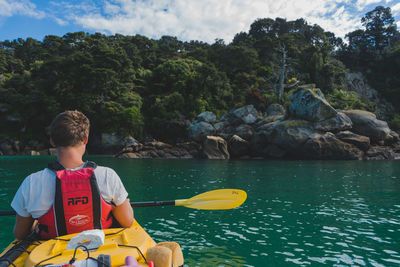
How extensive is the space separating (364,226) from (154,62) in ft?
182

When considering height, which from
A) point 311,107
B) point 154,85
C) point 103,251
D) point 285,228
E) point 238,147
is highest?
point 154,85

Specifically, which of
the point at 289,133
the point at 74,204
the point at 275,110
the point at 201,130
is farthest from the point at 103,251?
the point at 275,110

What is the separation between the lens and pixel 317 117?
28578 millimetres

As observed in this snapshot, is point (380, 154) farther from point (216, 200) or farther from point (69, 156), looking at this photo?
point (69, 156)

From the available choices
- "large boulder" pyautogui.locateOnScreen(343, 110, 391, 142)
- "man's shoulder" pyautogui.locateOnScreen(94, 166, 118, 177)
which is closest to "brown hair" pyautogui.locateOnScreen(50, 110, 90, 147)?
"man's shoulder" pyautogui.locateOnScreen(94, 166, 118, 177)

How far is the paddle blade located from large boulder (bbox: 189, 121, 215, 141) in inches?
1139

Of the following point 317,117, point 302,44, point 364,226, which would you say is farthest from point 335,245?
point 302,44

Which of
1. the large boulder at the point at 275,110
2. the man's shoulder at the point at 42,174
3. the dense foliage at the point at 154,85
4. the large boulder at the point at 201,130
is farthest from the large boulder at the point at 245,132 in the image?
the man's shoulder at the point at 42,174

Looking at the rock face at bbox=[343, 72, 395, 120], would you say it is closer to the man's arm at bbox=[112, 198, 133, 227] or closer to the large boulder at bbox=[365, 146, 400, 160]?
the large boulder at bbox=[365, 146, 400, 160]

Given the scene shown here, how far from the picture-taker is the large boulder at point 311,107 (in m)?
28.5

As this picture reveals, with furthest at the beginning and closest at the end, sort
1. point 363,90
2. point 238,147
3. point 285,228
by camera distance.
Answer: point 363,90
point 238,147
point 285,228

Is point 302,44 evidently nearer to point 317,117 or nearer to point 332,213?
point 317,117

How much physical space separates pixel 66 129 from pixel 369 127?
110ft

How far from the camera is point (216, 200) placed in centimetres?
483
